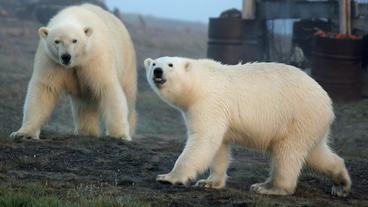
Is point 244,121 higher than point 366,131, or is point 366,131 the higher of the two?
point 244,121

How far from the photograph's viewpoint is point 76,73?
27.7 feet

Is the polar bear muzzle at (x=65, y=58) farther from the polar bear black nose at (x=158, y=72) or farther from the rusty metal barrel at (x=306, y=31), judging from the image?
the rusty metal barrel at (x=306, y=31)

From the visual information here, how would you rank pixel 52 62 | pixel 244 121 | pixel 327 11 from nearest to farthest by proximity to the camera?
pixel 244 121 → pixel 52 62 → pixel 327 11

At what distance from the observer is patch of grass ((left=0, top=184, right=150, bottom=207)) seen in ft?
16.0

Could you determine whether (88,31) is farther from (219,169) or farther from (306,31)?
(306,31)

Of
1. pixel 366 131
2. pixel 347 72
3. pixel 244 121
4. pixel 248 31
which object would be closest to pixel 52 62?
pixel 244 121

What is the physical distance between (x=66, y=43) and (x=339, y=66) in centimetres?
605

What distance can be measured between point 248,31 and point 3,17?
42.5 feet

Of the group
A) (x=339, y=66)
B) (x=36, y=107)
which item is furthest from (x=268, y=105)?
(x=339, y=66)

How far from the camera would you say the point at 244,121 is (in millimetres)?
6449

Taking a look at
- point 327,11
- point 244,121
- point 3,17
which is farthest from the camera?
point 3,17

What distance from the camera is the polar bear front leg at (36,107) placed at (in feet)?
27.5

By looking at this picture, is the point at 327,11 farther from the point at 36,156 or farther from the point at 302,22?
the point at 36,156

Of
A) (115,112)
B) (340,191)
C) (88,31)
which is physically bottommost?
(340,191)
